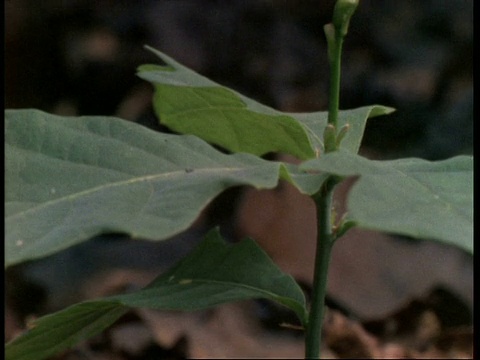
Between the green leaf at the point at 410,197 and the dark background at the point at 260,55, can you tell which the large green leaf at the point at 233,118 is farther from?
the dark background at the point at 260,55

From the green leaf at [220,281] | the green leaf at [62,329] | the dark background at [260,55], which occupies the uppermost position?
the green leaf at [220,281]

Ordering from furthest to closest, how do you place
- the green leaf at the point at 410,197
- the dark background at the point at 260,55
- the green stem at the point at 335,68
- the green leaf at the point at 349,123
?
the dark background at the point at 260,55, the green leaf at the point at 349,123, the green stem at the point at 335,68, the green leaf at the point at 410,197

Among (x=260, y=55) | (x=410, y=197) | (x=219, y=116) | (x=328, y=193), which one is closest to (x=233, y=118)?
(x=219, y=116)

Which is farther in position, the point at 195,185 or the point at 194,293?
the point at 194,293

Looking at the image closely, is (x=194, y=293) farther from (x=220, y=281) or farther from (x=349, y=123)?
(x=349, y=123)

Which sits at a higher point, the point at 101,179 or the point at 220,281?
the point at 101,179

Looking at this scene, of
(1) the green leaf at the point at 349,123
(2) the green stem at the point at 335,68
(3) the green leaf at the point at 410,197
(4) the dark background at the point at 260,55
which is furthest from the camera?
(4) the dark background at the point at 260,55

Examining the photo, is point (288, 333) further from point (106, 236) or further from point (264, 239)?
point (106, 236)

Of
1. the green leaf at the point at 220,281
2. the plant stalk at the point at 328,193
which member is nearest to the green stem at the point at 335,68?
the plant stalk at the point at 328,193
